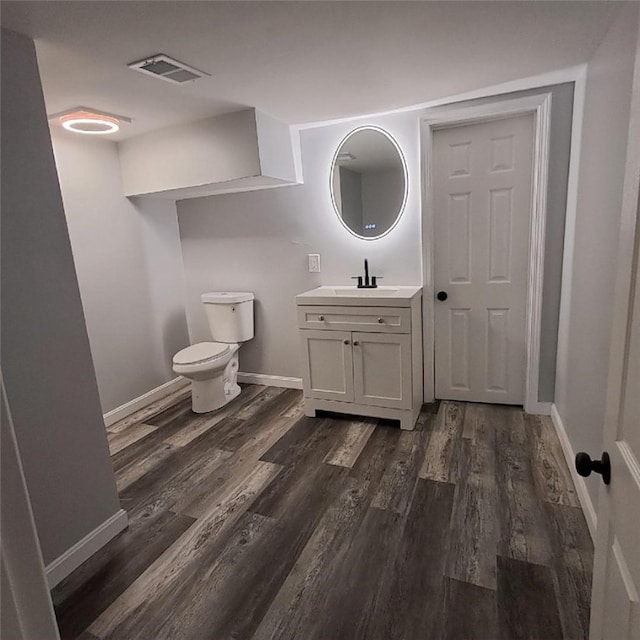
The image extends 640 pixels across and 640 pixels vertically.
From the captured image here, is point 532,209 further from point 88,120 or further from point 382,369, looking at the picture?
point 88,120

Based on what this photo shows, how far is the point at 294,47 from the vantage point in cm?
171

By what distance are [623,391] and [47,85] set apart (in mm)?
2538

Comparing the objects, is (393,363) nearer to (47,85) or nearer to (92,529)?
(92,529)

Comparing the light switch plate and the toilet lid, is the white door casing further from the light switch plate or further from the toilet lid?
the toilet lid

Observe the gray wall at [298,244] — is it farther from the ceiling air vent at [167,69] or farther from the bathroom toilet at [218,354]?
the ceiling air vent at [167,69]

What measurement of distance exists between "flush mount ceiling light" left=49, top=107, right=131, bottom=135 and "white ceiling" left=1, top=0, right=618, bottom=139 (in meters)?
0.06

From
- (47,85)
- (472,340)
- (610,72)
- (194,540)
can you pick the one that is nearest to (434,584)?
(194,540)

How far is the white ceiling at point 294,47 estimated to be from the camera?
143 centimetres

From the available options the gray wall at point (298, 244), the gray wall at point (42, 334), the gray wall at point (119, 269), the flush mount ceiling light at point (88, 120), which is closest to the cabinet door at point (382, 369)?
the gray wall at point (298, 244)

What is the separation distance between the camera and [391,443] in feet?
8.46

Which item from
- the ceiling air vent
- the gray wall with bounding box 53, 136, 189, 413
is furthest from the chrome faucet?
the gray wall with bounding box 53, 136, 189, 413

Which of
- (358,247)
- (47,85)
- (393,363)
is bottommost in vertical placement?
(393,363)

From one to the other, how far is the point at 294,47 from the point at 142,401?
280 cm

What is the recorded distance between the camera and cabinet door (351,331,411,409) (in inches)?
104
